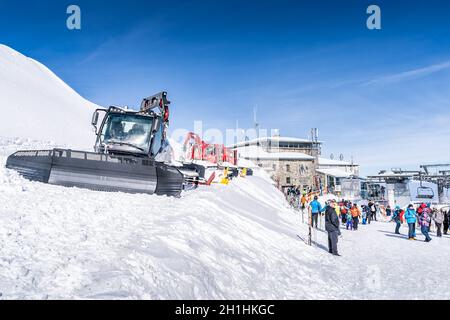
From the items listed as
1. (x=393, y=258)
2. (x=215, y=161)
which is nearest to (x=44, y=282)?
(x=393, y=258)

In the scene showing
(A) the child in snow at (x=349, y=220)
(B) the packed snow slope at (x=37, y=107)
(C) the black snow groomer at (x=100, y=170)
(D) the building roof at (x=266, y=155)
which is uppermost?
(B) the packed snow slope at (x=37, y=107)

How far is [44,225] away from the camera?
4371 millimetres

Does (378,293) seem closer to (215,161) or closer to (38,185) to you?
(38,185)

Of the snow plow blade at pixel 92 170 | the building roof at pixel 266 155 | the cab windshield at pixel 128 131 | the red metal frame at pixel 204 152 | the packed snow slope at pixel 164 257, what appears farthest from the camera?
Result: the building roof at pixel 266 155

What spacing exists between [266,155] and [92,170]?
51.4m

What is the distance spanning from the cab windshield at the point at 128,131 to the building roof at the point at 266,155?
1855 inches

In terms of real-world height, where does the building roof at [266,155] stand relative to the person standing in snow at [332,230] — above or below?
above

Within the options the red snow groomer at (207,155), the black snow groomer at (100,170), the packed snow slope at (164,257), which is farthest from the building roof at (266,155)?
the black snow groomer at (100,170)

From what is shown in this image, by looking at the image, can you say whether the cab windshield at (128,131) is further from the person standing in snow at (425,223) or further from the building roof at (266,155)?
the building roof at (266,155)

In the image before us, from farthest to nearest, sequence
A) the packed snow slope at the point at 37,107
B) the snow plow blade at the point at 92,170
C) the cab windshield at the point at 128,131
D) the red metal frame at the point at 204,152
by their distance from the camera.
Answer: the red metal frame at the point at 204,152 → the packed snow slope at the point at 37,107 → the cab windshield at the point at 128,131 → the snow plow blade at the point at 92,170

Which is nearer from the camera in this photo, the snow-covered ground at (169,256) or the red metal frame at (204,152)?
the snow-covered ground at (169,256)

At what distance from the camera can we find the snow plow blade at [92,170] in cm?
755

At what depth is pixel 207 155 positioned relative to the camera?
34344 mm
